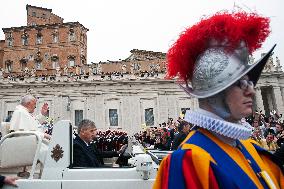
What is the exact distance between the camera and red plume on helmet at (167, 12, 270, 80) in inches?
77.4

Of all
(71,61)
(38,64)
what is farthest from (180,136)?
(38,64)

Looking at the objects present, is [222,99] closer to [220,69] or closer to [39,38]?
[220,69]

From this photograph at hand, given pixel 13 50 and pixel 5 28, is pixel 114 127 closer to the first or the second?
pixel 13 50

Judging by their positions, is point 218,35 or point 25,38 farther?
point 25,38

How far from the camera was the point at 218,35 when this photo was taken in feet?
6.49

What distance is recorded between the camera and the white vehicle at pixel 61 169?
3.55 meters

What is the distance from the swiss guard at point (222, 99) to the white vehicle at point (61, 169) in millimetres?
1541

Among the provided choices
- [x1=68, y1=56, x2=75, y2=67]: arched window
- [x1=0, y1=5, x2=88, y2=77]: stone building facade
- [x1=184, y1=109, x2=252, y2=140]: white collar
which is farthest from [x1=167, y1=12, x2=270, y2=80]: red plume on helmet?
[x1=68, y1=56, x2=75, y2=67]: arched window

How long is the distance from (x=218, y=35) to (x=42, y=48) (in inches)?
2053

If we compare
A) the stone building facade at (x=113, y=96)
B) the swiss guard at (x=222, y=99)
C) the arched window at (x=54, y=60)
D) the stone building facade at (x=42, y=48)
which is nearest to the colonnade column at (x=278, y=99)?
the stone building facade at (x=113, y=96)

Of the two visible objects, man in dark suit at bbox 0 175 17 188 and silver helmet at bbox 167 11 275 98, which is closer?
silver helmet at bbox 167 11 275 98

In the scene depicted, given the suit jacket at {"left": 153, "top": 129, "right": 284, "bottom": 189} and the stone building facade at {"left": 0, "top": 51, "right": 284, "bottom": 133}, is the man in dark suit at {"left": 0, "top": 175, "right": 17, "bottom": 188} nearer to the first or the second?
the suit jacket at {"left": 153, "top": 129, "right": 284, "bottom": 189}

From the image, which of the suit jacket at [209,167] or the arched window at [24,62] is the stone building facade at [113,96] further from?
the suit jacket at [209,167]

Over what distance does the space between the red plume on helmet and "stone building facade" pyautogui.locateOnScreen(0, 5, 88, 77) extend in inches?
1891
